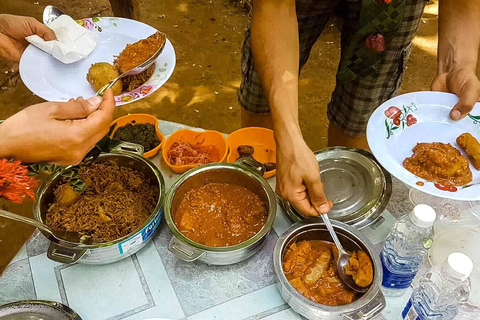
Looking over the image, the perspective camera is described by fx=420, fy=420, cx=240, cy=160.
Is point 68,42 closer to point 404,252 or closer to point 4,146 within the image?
point 4,146

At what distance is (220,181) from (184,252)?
14.2 inches

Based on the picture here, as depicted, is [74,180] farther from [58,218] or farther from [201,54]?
[201,54]

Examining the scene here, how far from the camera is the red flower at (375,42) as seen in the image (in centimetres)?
173

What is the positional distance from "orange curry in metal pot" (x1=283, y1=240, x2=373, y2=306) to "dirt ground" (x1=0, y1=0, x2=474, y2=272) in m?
1.97

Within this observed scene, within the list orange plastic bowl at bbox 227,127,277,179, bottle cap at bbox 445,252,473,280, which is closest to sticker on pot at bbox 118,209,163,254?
orange plastic bowl at bbox 227,127,277,179

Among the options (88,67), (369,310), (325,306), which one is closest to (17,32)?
(88,67)

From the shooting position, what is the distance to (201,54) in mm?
4180

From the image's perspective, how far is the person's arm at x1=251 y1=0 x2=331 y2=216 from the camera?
1.34m

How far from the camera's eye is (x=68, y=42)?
1.58 metres

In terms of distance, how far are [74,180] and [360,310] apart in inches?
39.7

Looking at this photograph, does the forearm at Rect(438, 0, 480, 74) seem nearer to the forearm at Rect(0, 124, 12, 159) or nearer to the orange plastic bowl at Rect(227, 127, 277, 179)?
the orange plastic bowl at Rect(227, 127, 277, 179)

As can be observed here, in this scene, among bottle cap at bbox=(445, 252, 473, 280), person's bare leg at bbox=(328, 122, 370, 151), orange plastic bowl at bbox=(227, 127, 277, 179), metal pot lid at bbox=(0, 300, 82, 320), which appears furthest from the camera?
person's bare leg at bbox=(328, 122, 370, 151)

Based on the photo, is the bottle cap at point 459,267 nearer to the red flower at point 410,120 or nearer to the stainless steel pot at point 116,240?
the red flower at point 410,120

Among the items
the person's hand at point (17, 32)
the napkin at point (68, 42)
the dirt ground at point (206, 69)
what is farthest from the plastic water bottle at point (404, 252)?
the dirt ground at point (206, 69)
